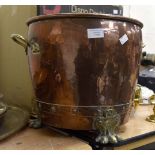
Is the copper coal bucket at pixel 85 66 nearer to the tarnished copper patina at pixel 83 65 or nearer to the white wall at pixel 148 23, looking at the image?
the tarnished copper patina at pixel 83 65

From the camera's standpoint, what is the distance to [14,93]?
98 cm

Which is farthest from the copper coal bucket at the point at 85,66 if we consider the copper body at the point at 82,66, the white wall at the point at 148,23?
the white wall at the point at 148,23

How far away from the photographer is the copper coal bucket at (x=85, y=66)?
2.07 feet

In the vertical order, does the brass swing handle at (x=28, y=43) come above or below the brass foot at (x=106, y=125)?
above

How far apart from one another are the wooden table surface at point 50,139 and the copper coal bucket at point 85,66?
0.04m

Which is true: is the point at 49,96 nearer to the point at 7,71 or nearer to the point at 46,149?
the point at 46,149

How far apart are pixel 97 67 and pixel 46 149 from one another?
21 cm

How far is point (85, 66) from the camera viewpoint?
63cm

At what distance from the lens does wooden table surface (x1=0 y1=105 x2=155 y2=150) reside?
637 millimetres

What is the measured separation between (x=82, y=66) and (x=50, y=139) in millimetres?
191

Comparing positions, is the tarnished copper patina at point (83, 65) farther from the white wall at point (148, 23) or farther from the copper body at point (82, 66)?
the white wall at point (148, 23)

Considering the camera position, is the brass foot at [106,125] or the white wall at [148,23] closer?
the brass foot at [106,125]

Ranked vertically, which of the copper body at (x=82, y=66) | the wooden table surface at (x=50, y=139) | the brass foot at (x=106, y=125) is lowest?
the wooden table surface at (x=50, y=139)

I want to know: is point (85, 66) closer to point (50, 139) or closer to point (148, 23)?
point (50, 139)
